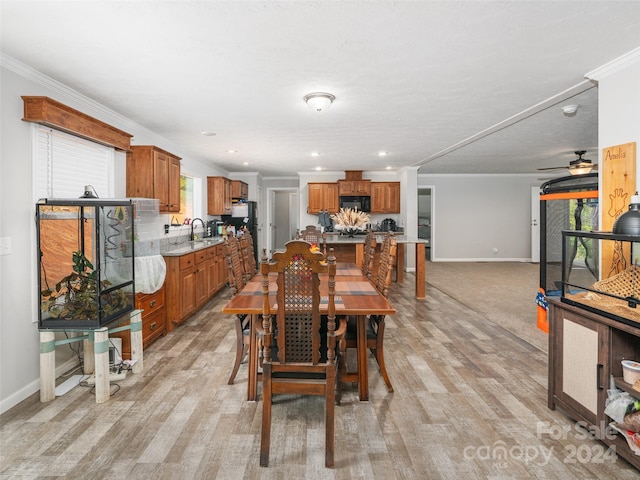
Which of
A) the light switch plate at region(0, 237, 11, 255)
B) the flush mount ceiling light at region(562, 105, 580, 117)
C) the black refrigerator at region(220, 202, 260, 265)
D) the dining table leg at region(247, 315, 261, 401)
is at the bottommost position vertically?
the dining table leg at region(247, 315, 261, 401)

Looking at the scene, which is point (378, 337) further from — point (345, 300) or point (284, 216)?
point (284, 216)

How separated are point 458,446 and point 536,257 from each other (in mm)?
9183

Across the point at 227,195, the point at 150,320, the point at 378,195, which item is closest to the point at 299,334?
the point at 150,320

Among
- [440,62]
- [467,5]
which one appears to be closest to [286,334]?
[467,5]

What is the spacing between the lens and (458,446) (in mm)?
2100

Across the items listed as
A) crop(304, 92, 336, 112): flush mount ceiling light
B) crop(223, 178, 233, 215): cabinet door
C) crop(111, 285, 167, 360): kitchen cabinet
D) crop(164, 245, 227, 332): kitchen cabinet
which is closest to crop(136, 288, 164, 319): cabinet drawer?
crop(111, 285, 167, 360): kitchen cabinet

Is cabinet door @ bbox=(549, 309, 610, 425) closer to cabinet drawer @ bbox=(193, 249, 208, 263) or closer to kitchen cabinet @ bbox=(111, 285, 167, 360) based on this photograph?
kitchen cabinet @ bbox=(111, 285, 167, 360)

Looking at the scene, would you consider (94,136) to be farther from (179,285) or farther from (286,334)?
(286,334)

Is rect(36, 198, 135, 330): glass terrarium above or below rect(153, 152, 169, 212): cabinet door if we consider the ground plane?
below

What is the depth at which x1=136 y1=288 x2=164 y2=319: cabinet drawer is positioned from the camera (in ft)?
11.8

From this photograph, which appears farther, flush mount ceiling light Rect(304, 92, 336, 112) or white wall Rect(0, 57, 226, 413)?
flush mount ceiling light Rect(304, 92, 336, 112)

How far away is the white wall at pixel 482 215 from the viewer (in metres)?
10.0

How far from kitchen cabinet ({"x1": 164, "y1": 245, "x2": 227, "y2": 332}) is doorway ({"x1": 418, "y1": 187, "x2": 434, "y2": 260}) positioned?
654 centimetres

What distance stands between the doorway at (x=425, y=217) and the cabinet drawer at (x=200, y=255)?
6.74m
